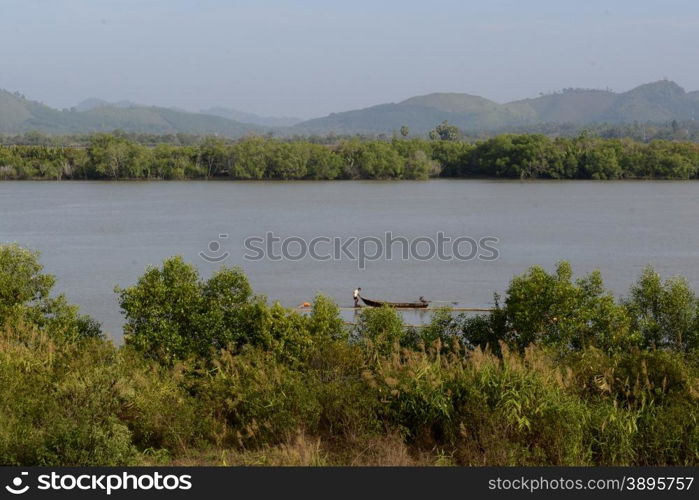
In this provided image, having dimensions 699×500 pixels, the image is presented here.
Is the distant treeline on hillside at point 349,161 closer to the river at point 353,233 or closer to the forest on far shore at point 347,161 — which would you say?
the forest on far shore at point 347,161

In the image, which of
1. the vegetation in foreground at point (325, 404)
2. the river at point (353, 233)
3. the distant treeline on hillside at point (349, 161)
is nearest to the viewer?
the vegetation in foreground at point (325, 404)

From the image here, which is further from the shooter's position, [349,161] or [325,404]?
[349,161]

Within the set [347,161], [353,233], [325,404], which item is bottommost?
[353,233]

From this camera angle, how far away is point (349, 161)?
63.4 m

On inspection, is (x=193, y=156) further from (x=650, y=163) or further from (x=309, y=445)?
(x=309, y=445)

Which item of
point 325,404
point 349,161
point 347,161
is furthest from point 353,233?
point 347,161

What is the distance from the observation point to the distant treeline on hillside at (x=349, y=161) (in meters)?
60.1

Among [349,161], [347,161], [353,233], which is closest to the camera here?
[353,233]

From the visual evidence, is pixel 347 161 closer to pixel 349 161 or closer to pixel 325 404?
pixel 349 161

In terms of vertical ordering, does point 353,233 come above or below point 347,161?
below

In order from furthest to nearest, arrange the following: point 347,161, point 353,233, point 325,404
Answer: point 347,161
point 353,233
point 325,404

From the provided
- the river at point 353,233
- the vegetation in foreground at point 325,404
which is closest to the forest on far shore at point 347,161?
the river at point 353,233

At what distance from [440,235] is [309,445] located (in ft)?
81.2

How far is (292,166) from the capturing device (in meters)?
60.7
